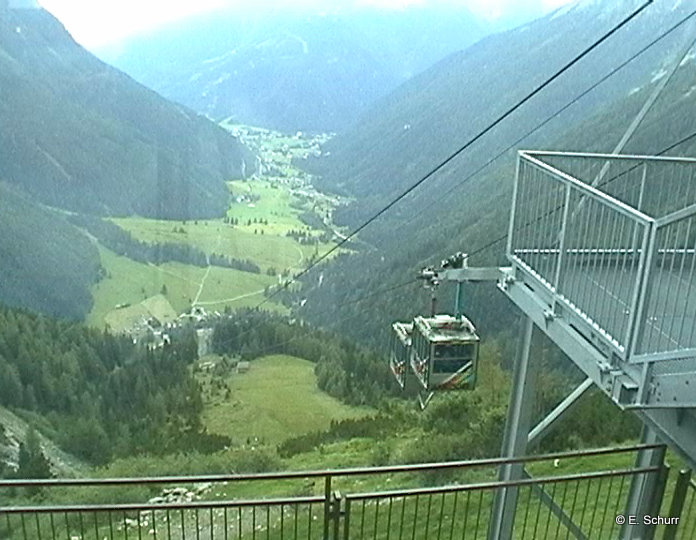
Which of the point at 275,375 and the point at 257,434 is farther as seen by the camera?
the point at 275,375

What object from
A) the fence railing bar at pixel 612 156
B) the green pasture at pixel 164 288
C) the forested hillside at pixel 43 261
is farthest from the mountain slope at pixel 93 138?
the fence railing bar at pixel 612 156

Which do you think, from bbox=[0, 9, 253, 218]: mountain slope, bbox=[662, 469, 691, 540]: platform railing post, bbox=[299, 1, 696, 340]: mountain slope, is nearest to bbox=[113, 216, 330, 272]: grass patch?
bbox=[0, 9, 253, 218]: mountain slope

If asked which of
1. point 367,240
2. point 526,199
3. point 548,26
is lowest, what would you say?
point 367,240

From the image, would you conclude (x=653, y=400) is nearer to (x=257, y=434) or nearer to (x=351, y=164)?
(x=257, y=434)

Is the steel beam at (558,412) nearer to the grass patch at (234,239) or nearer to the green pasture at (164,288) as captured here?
the green pasture at (164,288)

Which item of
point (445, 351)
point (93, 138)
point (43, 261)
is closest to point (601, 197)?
point (445, 351)

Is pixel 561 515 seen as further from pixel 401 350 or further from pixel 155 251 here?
pixel 155 251

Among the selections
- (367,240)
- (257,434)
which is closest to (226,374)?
(257,434)
